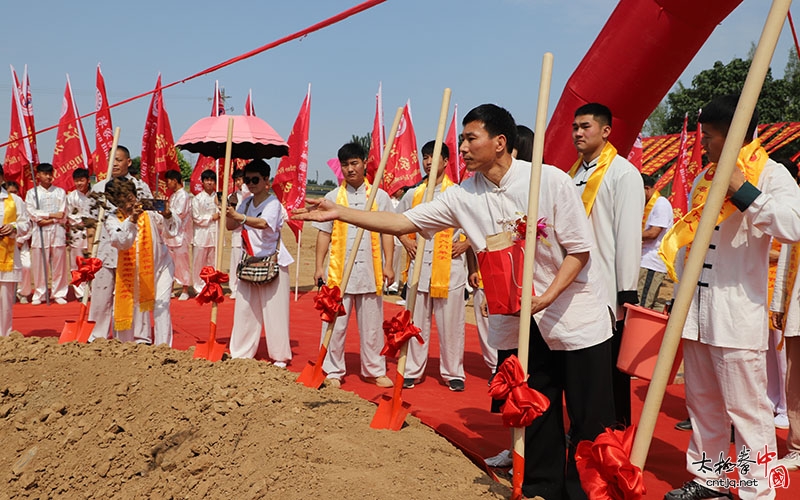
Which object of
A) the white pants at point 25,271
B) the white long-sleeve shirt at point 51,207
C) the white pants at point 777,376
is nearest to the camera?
the white pants at point 777,376

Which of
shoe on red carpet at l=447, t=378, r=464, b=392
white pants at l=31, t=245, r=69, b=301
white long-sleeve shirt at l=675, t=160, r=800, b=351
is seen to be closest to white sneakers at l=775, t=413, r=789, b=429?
white long-sleeve shirt at l=675, t=160, r=800, b=351

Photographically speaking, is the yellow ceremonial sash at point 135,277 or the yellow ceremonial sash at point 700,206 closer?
the yellow ceremonial sash at point 700,206

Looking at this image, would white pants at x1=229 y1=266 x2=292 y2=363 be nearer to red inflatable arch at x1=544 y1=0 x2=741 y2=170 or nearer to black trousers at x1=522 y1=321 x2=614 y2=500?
red inflatable arch at x1=544 y1=0 x2=741 y2=170

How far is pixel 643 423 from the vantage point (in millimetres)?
1915

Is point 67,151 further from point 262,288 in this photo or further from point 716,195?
point 716,195

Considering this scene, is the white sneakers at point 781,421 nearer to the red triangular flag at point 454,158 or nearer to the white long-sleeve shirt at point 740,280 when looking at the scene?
the white long-sleeve shirt at point 740,280

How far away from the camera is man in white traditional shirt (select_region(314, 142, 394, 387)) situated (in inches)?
223

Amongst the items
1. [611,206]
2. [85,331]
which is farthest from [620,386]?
[85,331]

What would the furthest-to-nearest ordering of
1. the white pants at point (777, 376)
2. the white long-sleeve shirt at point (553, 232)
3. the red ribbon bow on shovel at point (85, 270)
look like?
the red ribbon bow on shovel at point (85, 270) → the white pants at point (777, 376) → the white long-sleeve shirt at point (553, 232)

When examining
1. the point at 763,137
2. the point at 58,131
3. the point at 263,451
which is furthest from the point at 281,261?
the point at 763,137

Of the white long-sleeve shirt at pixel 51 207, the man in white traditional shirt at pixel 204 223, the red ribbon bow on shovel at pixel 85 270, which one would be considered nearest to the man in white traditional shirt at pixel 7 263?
the red ribbon bow on shovel at pixel 85 270

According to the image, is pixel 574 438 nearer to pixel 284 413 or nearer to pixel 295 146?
pixel 284 413

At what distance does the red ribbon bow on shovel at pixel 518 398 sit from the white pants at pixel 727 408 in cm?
108

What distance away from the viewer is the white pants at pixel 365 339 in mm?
5641
